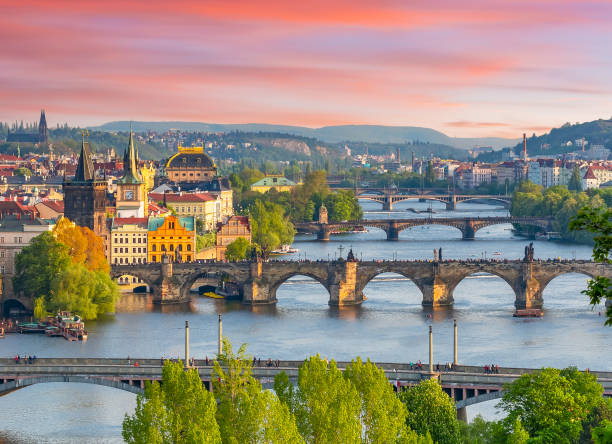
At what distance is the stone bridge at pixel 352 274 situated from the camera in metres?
68.8

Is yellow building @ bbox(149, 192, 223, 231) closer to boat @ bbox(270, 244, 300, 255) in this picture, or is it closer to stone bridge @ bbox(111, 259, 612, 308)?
boat @ bbox(270, 244, 300, 255)

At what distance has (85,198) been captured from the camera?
78375 mm

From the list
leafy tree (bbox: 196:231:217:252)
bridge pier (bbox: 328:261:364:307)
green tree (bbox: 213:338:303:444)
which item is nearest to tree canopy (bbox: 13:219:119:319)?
bridge pier (bbox: 328:261:364:307)

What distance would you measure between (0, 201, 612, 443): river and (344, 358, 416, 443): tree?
990 centimetres

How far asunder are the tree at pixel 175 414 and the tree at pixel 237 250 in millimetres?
52094

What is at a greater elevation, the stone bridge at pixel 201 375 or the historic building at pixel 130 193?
the historic building at pixel 130 193

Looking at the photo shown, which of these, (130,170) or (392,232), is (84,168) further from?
(392,232)

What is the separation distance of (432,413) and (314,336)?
23.0m

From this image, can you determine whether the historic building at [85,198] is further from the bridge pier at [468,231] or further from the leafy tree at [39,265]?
the bridge pier at [468,231]

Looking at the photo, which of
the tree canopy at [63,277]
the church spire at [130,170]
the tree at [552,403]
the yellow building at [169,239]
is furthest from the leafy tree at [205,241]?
the tree at [552,403]

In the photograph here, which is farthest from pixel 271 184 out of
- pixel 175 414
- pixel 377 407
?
pixel 175 414

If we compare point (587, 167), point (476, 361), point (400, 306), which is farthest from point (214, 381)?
point (587, 167)

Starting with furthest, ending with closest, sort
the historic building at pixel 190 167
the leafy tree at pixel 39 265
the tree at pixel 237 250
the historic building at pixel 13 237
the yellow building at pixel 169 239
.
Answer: the historic building at pixel 190 167
the tree at pixel 237 250
the yellow building at pixel 169 239
the historic building at pixel 13 237
the leafy tree at pixel 39 265

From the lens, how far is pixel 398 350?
176 ft
